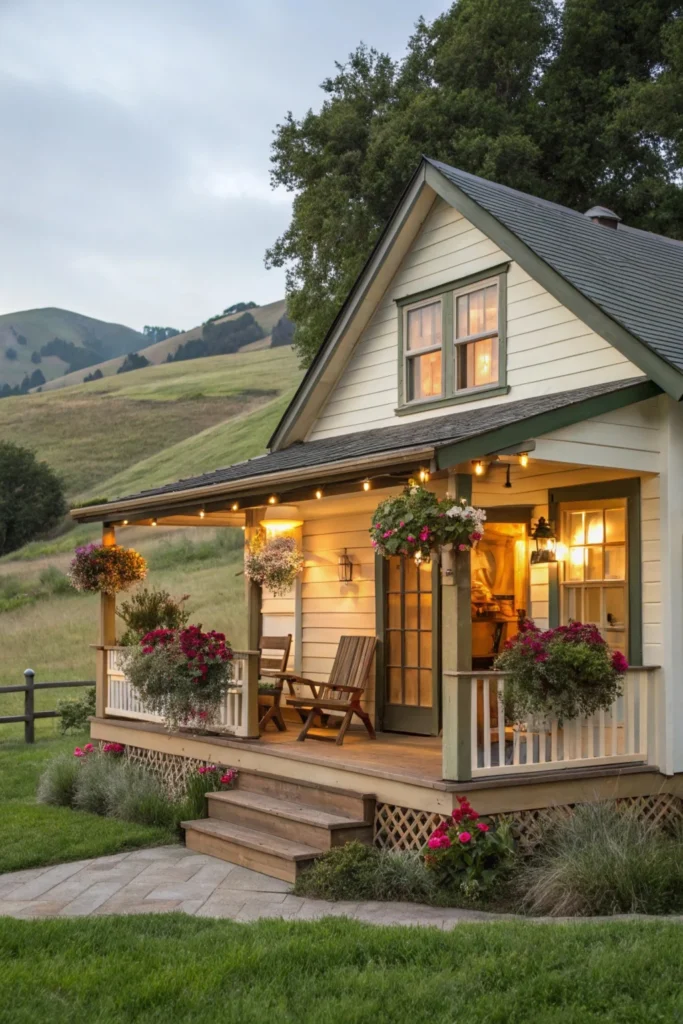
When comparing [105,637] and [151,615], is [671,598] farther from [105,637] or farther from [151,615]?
[151,615]

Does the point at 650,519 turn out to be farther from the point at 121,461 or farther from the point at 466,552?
the point at 121,461

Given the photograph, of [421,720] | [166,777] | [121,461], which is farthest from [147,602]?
[121,461]

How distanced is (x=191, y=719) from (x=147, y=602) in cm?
420

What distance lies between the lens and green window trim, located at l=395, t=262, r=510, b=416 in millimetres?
10758

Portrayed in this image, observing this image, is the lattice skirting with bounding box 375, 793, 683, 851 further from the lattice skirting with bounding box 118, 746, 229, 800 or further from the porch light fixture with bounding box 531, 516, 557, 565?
the lattice skirting with bounding box 118, 746, 229, 800

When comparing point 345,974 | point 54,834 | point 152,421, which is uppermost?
point 152,421

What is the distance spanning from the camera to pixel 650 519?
30.3ft

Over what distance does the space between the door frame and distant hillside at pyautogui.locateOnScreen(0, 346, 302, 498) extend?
3311cm

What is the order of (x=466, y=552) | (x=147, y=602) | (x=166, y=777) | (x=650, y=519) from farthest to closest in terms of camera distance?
(x=147, y=602) < (x=166, y=777) < (x=650, y=519) < (x=466, y=552)

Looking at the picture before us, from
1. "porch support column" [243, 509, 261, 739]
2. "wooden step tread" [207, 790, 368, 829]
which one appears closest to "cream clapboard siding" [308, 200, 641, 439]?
"porch support column" [243, 509, 261, 739]

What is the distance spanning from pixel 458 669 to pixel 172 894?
2522 mm

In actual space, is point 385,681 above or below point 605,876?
above

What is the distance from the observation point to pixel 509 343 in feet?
35.1

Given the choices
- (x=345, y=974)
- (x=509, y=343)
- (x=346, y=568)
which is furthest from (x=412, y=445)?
(x=346, y=568)
